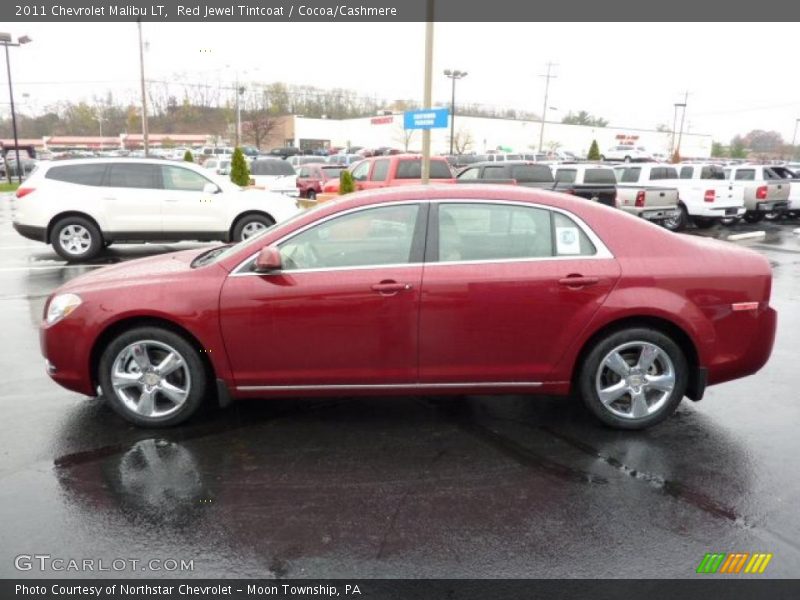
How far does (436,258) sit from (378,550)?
1.87 m

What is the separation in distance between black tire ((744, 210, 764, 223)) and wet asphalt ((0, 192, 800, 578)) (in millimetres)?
16747

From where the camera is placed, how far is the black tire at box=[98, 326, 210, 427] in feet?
13.8

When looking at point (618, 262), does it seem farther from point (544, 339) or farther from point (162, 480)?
point (162, 480)

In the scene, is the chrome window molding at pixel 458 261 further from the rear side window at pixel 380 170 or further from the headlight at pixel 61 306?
the rear side window at pixel 380 170

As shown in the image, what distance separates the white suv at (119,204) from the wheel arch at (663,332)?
25.3 feet

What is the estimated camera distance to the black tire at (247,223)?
1191 cm

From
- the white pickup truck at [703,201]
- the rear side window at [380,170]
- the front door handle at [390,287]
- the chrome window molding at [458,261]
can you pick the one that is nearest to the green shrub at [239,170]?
the rear side window at [380,170]

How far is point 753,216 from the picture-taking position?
19922 mm

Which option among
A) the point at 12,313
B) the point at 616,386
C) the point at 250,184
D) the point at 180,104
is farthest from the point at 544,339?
the point at 180,104

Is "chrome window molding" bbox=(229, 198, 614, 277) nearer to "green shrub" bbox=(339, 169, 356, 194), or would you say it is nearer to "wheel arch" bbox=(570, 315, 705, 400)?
"wheel arch" bbox=(570, 315, 705, 400)

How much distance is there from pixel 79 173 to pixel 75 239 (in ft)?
3.85

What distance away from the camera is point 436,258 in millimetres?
4141

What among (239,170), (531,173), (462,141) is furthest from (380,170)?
(462,141)

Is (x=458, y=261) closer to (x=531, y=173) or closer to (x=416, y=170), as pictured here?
(x=416, y=170)
